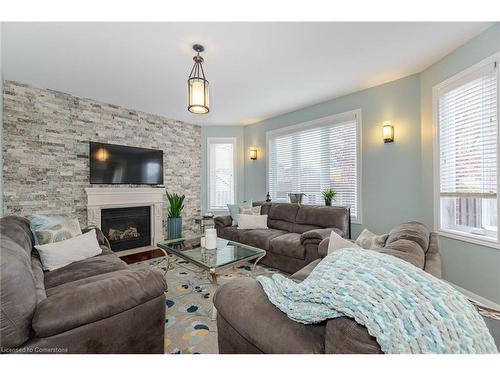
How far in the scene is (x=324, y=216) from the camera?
327cm

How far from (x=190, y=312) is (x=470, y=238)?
2.97 m

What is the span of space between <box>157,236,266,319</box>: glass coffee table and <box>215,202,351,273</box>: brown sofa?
1.41 ft

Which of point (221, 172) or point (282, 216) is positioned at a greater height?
point (221, 172)

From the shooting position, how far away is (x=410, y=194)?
3.03 m

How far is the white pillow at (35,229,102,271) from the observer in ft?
6.19

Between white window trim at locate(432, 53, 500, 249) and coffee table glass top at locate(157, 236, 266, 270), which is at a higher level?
white window trim at locate(432, 53, 500, 249)

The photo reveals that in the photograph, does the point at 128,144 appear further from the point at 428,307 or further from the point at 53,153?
the point at 428,307

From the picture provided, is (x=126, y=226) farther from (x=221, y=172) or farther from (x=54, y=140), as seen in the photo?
(x=221, y=172)

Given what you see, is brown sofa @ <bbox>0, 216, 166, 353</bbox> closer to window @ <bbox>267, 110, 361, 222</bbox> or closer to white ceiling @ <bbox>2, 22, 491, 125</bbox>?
white ceiling @ <bbox>2, 22, 491, 125</bbox>

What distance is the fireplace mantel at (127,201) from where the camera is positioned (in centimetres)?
360

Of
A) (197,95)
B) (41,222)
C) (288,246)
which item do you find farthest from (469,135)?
(41,222)

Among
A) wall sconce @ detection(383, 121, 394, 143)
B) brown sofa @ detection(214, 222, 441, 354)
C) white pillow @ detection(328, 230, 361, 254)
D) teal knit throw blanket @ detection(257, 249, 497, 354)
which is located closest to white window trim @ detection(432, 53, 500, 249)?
wall sconce @ detection(383, 121, 394, 143)

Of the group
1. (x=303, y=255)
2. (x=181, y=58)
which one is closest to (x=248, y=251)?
(x=303, y=255)
